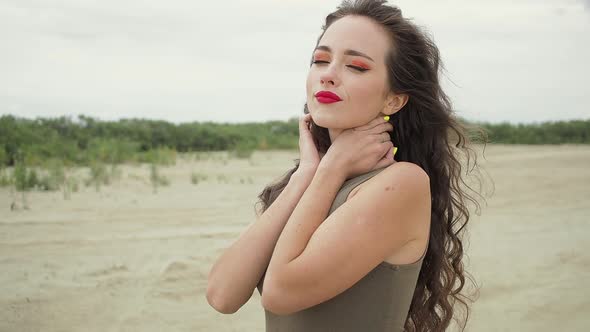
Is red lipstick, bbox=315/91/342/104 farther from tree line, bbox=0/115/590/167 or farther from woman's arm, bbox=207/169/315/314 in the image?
tree line, bbox=0/115/590/167

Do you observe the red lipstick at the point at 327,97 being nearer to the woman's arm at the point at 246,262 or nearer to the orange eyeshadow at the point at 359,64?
the orange eyeshadow at the point at 359,64

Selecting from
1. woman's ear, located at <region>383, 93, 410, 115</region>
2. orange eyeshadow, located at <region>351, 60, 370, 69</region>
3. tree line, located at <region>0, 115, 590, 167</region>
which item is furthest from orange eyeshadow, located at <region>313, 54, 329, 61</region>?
tree line, located at <region>0, 115, 590, 167</region>

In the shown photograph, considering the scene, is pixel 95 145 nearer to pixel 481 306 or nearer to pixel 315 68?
pixel 481 306

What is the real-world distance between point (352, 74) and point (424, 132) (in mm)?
401

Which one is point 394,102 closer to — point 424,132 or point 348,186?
point 424,132

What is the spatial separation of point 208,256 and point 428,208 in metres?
4.21

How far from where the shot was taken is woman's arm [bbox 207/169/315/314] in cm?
199

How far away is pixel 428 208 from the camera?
6.37 feet

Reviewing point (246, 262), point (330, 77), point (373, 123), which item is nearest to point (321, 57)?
point (330, 77)

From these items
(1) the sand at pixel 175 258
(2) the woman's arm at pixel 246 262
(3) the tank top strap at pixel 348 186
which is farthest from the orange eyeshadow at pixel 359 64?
(1) the sand at pixel 175 258

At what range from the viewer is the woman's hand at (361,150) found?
1.99m

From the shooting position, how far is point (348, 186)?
77.9 inches

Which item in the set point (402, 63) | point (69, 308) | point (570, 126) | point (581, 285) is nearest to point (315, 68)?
point (402, 63)

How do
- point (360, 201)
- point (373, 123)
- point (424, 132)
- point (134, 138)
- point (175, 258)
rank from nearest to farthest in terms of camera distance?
point (360, 201), point (373, 123), point (424, 132), point (175, 258), point (134, 138)
